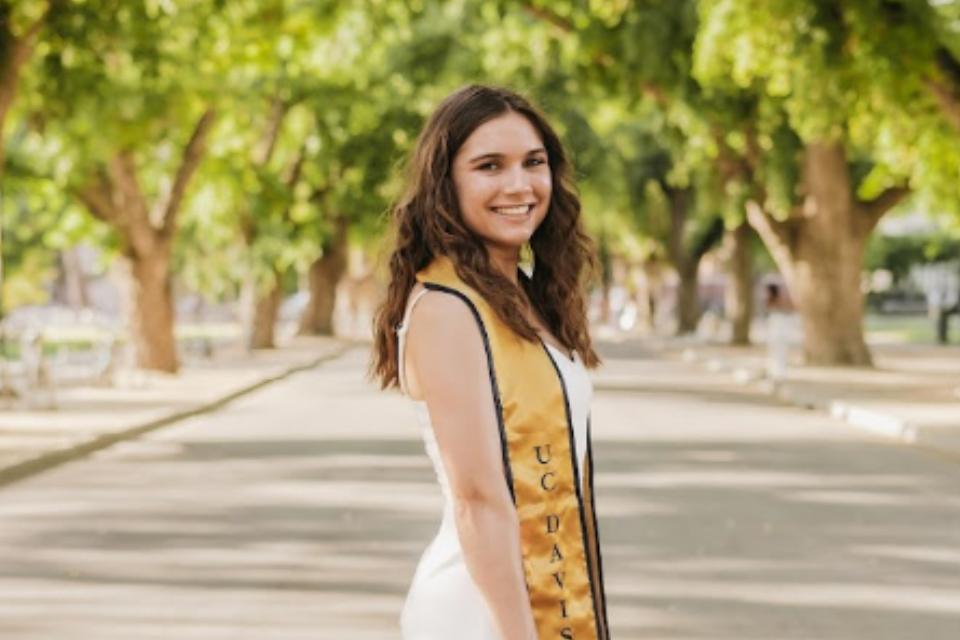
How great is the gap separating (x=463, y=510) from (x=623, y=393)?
87.0ft

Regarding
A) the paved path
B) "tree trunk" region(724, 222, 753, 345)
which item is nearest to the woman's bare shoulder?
the paved path

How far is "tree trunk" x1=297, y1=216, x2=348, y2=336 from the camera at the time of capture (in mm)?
63125

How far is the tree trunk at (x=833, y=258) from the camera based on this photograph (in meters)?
35.3

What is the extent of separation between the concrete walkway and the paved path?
50 cm

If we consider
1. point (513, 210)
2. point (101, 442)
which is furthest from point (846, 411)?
point (513, 210)

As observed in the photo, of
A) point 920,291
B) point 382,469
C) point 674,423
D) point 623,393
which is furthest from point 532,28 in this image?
point 920,291

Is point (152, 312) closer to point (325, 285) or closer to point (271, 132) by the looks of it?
point (271, 132)

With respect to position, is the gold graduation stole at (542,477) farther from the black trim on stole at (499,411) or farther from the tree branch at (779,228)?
the tree branch at (779,228)

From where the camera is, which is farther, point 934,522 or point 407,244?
point 934,522

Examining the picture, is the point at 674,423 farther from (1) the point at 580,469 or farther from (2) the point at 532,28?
(1) the point at 580,469

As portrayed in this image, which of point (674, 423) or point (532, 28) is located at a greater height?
point (532, 28)

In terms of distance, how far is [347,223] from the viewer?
63906 mm

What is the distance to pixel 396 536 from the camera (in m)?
11.8

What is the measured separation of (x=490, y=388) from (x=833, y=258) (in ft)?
110
